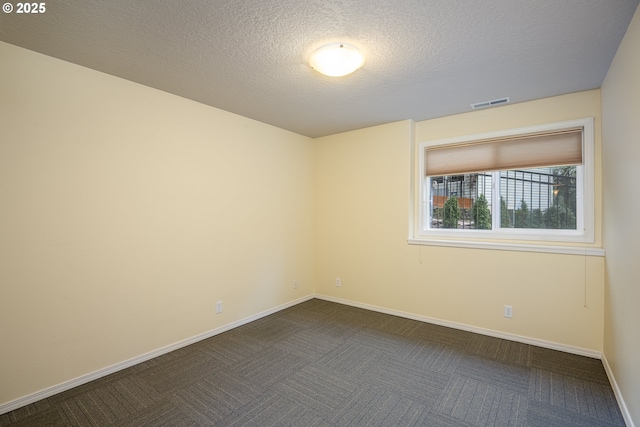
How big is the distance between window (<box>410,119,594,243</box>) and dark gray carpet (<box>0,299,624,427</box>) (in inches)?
49.2

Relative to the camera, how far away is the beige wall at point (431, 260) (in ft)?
9.55

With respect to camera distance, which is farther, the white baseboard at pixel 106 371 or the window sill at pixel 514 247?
the window sill at pixel 514 247

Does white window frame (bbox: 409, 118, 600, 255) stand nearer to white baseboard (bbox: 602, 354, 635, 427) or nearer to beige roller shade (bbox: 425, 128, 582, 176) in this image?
beige roller shade (bbox: 425, 128, 582, 176)

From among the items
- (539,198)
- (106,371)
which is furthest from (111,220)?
(539,198)

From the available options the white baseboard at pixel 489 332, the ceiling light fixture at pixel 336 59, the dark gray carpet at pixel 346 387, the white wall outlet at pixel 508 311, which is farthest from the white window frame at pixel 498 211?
the ceiling light fixture at pixel 336 59

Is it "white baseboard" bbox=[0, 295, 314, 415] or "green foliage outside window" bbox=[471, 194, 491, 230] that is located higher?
"green foliage outside window" bbox=[471, 194, 491, 230]

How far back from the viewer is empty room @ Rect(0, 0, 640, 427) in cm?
199

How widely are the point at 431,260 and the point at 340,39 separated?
2727 mm

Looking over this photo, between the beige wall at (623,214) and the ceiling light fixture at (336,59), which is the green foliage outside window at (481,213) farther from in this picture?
the ceiling light fixture at (336,59)

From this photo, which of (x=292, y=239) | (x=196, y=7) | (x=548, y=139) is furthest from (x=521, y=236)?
(x=196, y=7)

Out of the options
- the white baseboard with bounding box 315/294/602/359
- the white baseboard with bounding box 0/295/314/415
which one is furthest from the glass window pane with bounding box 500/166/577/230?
the white baseboard with bounding box 0/295/314/415

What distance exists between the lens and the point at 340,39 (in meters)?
2.06

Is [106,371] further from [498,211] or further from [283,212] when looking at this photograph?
[498,211]

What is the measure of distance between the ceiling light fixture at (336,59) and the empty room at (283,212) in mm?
25
